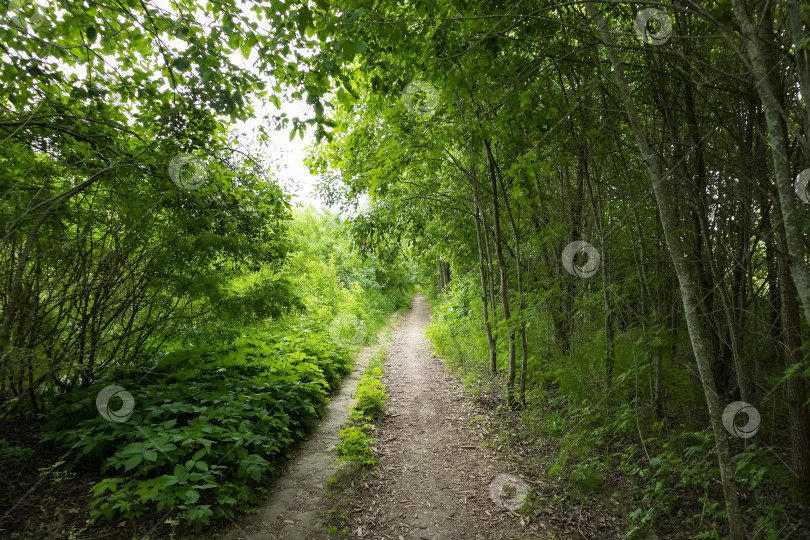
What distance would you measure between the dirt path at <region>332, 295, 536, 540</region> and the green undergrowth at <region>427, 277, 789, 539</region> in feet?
1.70

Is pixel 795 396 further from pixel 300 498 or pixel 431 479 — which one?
pixel 300 498

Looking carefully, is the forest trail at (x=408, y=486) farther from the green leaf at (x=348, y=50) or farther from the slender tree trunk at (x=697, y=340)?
the green leaf at (x=348, y=50)

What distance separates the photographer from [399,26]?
2732 millimetres

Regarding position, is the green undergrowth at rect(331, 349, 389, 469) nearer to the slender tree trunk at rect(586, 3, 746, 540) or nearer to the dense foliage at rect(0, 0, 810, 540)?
the dense foliage at rect(0, 0, 810, 540)

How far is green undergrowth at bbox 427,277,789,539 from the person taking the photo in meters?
2.85

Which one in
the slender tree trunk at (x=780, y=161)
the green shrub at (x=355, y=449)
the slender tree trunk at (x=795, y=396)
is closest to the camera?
the slender tree trunk at (x=780, y=161)

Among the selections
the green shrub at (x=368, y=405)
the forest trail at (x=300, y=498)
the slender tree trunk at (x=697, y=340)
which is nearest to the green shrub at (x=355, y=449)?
the forest trail at (x=300, y=498)

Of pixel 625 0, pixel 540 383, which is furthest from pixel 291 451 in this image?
pixel 625 0

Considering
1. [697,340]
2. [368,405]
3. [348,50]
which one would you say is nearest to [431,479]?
[368,405]

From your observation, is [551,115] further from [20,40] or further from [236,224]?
[20,40]

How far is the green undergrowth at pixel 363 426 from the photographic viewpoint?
4410mm

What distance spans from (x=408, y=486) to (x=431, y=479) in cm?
29

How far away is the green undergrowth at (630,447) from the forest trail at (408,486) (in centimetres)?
57

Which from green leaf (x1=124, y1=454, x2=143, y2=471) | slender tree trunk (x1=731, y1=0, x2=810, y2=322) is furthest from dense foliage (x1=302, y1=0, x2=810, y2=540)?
green leaf (x1=124, y1=454, x2=143, y2=471)
